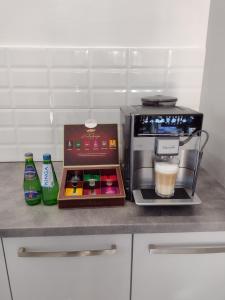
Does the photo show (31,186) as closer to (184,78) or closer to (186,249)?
(186,249)

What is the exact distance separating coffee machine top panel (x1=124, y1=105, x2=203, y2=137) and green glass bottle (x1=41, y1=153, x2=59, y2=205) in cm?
30

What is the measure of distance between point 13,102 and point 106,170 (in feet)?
1.84

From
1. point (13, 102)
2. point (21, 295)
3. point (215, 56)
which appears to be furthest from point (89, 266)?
A: point (215, 56)

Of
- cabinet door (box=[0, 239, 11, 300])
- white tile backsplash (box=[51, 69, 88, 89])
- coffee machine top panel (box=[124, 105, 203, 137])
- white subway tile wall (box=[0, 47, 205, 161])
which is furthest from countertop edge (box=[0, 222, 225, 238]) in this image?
white tile backsplash (box=[51, 69, 88, 89])

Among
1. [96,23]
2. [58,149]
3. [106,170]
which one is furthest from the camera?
[58,149]

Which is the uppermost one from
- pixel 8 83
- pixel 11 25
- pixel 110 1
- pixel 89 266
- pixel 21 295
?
pixel 110 1

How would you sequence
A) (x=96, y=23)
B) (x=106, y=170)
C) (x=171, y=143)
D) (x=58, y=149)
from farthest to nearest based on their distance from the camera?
(x=58, y=149)
(x=96, y=23)
(x=106, y=170)
(x=171, y=143)

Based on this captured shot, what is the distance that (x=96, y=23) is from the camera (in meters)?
1.08

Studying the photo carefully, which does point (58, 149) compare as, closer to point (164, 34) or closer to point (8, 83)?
point (8, 83)

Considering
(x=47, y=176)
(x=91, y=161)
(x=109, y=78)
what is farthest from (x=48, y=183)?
(x=109, y=78)

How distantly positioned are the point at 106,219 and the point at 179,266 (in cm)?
29

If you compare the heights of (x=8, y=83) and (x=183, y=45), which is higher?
(x=183, y=45)

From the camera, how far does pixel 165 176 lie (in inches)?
31.0

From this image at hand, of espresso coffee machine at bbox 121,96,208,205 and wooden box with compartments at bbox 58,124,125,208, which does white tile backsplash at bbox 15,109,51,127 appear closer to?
wooden box with compartments at bbox 58,124,125,208
